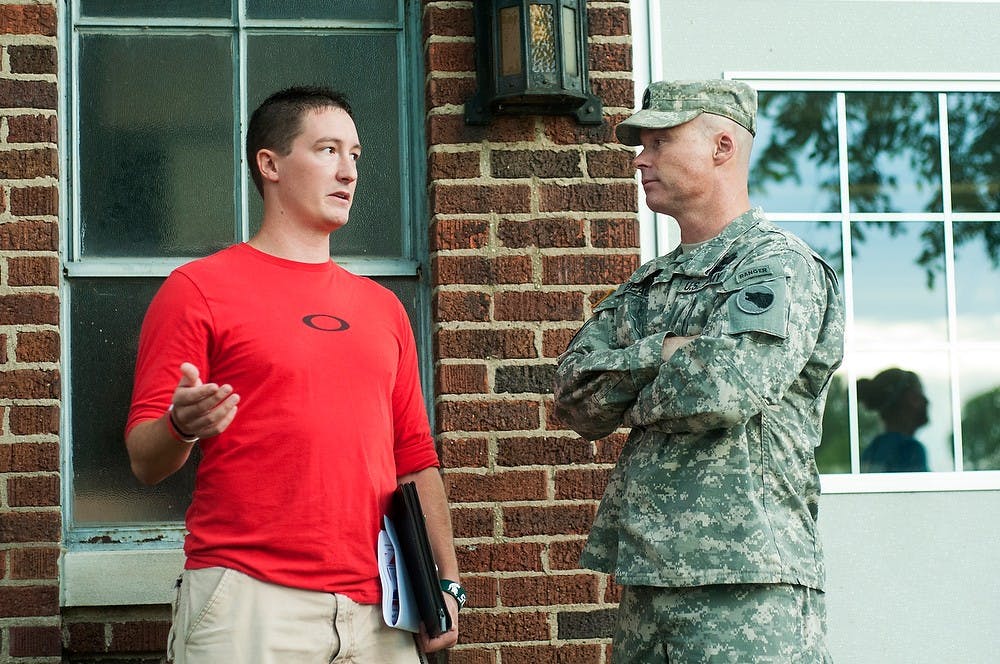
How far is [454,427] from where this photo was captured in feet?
12.2

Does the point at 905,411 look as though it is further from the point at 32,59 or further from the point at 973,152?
the point at 32,59

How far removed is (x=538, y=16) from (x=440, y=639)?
6.24ft

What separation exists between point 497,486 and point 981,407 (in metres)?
1.69

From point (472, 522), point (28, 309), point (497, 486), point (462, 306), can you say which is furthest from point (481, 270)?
point (28, 309)

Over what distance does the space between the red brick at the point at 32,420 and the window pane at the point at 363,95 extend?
99 cm

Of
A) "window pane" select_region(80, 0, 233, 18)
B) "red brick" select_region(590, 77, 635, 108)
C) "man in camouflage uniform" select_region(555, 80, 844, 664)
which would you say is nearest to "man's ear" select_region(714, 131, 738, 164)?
"man in camouflage uniform" select_region(555, 80, 844, 664)

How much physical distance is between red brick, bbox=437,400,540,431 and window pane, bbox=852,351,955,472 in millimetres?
1157

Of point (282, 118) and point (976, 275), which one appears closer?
point (282, 118)

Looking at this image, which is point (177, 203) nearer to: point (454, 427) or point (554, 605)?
point (454, 427)

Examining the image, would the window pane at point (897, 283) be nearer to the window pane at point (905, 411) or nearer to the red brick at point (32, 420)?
the window pane at point (905, 411)

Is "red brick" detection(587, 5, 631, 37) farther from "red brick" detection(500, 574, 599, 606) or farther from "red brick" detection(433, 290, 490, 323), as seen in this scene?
"red brick" detection(500, 574, 599, 606)

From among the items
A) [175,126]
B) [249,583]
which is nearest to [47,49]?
[175,126]

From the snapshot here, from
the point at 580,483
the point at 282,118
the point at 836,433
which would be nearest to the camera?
the point at 282,118

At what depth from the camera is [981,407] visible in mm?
4176
